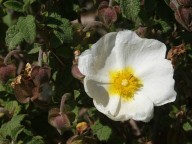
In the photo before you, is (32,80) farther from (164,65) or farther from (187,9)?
(187,9)

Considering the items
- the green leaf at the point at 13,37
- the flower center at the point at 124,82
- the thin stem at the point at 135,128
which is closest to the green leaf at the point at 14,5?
the green leaf at the point at 13,37

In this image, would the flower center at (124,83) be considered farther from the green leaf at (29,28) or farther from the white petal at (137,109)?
the green leaf at (29,28)

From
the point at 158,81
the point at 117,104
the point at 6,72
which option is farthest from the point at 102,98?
the point at 6,72

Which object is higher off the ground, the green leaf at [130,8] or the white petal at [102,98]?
the green leaf at [130,8]

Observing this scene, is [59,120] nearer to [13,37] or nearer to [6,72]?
[6,72]

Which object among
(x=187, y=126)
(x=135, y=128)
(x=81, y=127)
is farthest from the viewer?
(x=135, y=128)

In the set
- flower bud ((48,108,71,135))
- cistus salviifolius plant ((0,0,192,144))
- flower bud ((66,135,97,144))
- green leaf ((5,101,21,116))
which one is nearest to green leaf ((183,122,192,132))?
cistus salviifolius plant ((0,0,192,144))

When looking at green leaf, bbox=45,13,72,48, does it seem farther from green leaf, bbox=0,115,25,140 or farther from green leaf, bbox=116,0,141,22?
green leaf, bbox=0,115,25,140

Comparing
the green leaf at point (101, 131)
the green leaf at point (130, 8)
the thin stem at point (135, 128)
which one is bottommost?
the thin stem at point (135, 128)

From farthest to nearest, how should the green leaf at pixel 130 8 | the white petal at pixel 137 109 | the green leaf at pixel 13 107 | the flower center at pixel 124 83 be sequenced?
the green leaf at pixel 13 107 < the flower center at pixel 124 83 < the green leaf at pixel 130 8 < the white petal at pixel 137 109
